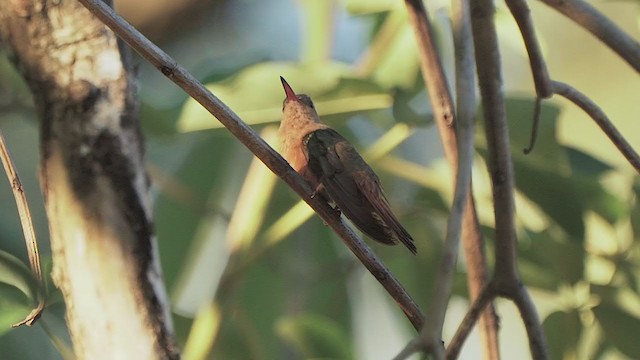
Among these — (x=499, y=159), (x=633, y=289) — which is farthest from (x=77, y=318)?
(x=633, y=289)

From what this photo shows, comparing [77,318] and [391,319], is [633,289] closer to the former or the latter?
[391,319]

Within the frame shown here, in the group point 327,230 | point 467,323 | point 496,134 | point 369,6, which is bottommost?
point 467,323

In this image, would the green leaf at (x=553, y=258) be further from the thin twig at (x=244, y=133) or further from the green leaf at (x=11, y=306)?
the green leaf at (x=11, y=306)

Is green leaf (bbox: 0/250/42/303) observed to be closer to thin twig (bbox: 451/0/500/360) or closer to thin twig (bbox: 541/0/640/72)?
thin twig (bbox: 451/0/500/360)

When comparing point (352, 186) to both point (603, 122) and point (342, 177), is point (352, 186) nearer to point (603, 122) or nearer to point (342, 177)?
point (342, 177)

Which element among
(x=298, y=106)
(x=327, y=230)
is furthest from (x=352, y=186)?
(x=327, y=230)

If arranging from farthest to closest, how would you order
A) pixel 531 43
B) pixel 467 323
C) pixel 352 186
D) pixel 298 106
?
pixel 298 106 → pixel 352 186 → pixel 531 43 → pixel 467 323
